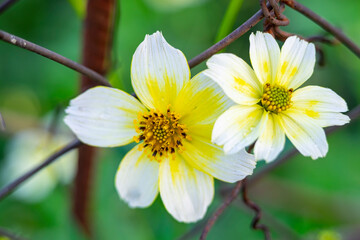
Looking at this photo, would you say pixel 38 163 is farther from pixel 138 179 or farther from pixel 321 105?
pixel 321 105

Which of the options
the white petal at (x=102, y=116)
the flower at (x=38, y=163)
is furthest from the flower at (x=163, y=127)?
the flower at (x=38, y=163)

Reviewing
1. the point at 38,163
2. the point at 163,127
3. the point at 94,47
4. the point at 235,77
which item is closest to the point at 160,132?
the point at 163,127

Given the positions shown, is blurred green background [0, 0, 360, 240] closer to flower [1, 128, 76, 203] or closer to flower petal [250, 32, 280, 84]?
flower [1, 128, 76, 203]

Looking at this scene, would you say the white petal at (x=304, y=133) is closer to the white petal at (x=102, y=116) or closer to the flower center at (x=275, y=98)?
the flower center at (x=275, y=98)

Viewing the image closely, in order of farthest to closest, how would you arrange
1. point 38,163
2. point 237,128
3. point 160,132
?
point 38,163 → point 160,132 → point 237,128

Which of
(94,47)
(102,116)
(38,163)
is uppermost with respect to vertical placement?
(102,116)

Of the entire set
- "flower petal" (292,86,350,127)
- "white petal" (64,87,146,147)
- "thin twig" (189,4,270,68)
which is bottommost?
"white petal" (64,87,146,147)

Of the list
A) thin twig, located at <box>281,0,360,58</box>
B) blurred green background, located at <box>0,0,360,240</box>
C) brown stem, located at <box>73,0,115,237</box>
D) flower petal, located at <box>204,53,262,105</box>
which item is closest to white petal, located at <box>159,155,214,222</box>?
flower petal, located at <box>204,53,262,105</box>
